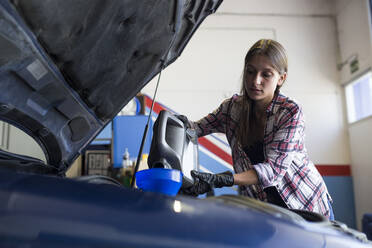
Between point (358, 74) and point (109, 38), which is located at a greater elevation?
point (358, 74)

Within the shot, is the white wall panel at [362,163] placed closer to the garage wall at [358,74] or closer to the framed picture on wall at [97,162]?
the garage wall at [358,74]

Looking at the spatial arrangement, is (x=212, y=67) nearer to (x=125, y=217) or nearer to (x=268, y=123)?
(x=268, y=123)

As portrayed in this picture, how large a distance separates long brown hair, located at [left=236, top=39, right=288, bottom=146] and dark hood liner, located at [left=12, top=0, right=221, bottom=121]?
14.4 inches

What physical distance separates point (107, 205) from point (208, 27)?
193 inches

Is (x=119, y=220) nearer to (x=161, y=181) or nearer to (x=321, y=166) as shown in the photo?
(x=161, y=181)

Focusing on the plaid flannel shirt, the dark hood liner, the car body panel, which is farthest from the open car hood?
the plaid flannel shirt

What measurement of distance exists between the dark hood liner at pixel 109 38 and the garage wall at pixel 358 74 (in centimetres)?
405

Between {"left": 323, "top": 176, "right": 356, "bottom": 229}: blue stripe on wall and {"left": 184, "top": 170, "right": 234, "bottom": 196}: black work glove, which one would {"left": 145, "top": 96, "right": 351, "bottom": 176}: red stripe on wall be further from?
{"left": 184, "top": 170, "right": 234, "bottom": 196}: black work glove

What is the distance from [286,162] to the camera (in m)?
1.33

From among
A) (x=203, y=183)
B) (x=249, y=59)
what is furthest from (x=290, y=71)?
(x=203, y=183)

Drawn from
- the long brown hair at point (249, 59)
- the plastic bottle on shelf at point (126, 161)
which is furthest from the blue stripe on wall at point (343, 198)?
the long brown hair at point (249, 59)

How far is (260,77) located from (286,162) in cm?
37

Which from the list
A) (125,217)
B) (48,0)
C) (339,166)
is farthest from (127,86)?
(339,166)

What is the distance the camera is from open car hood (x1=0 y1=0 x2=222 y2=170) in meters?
0.73
